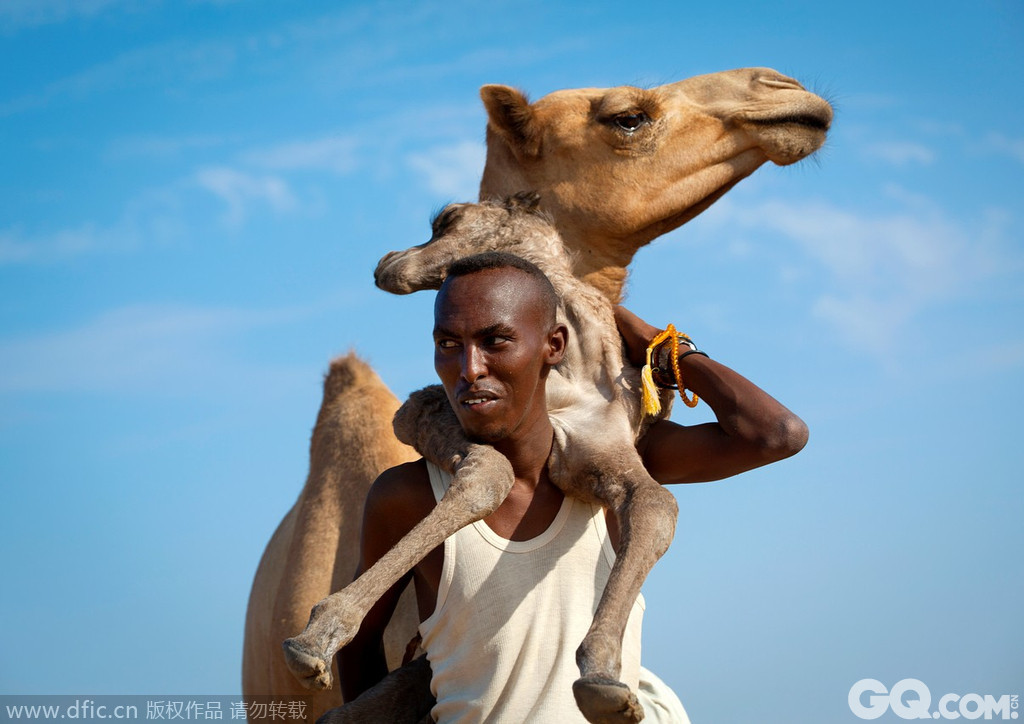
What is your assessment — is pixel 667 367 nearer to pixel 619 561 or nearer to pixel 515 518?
pixel 515 518

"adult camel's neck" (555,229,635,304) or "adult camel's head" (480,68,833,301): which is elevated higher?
"adult camel's head" (480,68,833,301)

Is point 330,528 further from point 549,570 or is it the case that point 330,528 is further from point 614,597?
point 614,597

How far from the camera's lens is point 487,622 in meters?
2.96

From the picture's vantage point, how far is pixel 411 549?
2680 millimetres

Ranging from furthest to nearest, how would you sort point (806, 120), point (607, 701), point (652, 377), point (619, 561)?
point (806, 120) < point (652, 377) < point (619, 561) < point (607, 701)

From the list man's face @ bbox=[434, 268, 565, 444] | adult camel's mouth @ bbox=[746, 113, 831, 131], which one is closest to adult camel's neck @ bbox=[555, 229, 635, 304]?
adult camel's mouth @ bbox=[746, 113, 831, 131]

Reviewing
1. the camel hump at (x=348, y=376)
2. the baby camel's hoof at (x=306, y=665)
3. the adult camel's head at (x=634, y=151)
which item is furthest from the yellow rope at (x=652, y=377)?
the camel hump at (x=348, y=376)

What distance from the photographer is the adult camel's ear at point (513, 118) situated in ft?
12.7

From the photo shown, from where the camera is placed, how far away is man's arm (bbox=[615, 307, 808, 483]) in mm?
3082

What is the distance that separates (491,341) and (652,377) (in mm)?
518

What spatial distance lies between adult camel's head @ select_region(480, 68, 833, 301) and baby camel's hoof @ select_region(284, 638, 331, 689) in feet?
5.63

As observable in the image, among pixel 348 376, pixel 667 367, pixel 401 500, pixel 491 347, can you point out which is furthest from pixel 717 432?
pixel 348 376

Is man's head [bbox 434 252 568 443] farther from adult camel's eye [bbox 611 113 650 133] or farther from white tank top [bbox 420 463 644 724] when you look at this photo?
adult camel's eye [bbox 611 113 650 133]

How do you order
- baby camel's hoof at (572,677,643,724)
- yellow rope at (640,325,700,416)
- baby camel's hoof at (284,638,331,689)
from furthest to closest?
yellow rope at (640,325,700,416) → baby camel's hoof at (284,638,331,689) → baby camel's hoof at (572,677,643,724)
